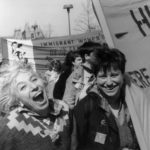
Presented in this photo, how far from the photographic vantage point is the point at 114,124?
3.30 meters

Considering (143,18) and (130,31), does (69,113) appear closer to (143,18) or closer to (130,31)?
(130,31)

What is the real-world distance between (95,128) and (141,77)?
67 cm

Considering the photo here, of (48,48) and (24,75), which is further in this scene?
(48,48)

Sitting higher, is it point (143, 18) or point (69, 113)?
point (143, 18)

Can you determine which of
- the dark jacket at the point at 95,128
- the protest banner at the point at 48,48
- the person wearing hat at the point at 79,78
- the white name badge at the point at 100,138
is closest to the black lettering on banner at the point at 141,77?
the dark jacket at the point at 95,128

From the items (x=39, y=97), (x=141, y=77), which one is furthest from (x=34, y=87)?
(x=141, y=77)

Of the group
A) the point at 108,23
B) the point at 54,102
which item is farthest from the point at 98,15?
the point at 54,102

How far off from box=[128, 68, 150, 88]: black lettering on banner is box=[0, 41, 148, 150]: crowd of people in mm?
293

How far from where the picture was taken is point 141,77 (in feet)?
12.2

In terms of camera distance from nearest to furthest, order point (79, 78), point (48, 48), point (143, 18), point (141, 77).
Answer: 1. point (141, 77)
2. point (143, 18)
3. point (79, 78)
4. point (48, 48)

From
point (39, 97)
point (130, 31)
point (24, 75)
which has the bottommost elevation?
point (39, 97)

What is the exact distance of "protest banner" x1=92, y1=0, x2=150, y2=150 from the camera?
3.60 metres

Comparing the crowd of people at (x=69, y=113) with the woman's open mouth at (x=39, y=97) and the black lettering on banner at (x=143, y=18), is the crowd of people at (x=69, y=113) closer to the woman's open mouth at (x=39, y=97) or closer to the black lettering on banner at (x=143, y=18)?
the woman's open mouth at (x=39, y=97)

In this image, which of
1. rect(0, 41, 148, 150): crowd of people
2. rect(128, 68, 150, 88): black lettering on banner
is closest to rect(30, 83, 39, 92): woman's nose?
rect(0, 41, 148, 150): crowd of people
